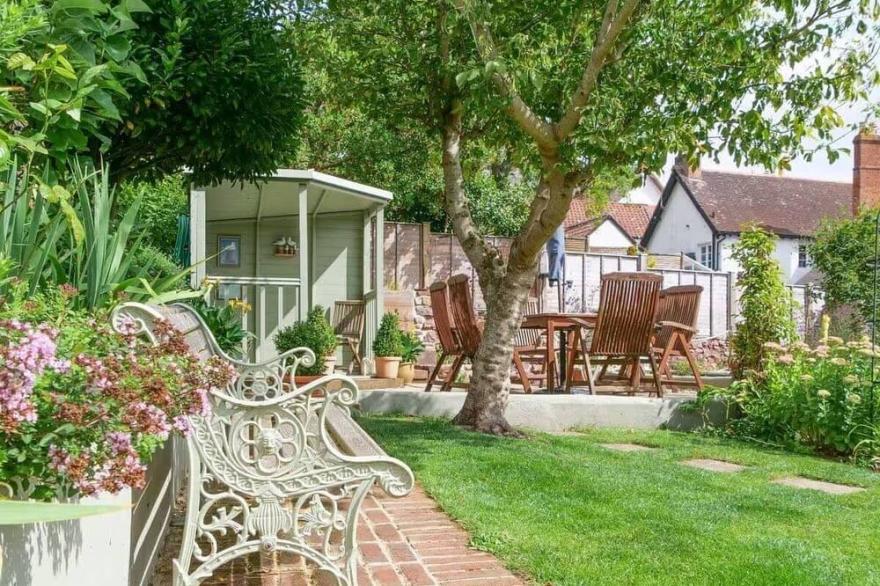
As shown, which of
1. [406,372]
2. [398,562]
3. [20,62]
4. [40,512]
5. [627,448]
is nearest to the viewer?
[40,512]

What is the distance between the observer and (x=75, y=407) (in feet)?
4.59

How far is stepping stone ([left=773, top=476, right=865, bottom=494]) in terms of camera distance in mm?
4742

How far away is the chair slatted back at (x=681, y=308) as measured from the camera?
863cm

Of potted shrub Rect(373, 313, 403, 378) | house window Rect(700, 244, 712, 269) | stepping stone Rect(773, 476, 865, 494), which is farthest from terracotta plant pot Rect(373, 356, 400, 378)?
house window Rect(700, 244, 712, 269)

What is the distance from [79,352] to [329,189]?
8672 mm

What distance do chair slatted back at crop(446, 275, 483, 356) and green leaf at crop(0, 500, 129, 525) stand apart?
6101 millimetres

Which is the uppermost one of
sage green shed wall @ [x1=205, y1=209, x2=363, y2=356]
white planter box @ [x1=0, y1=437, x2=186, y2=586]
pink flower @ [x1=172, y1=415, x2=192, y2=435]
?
sage green shed wall @ [x1=205, y1=209, x2=363, y2=356]

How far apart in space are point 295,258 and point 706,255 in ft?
59.6

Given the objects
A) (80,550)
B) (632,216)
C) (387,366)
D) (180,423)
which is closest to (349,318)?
(387,366)

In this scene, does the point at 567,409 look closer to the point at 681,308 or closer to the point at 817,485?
the point at 817,485

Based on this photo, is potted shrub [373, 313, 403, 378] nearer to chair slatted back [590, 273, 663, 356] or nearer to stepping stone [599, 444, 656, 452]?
chair slatted back [590, 273, 663, 356]

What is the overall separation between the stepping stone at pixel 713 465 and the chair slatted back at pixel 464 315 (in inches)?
81.9

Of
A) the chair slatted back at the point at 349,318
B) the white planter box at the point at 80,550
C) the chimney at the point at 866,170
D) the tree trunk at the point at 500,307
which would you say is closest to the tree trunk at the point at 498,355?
the tree trunk at the point at 500,307

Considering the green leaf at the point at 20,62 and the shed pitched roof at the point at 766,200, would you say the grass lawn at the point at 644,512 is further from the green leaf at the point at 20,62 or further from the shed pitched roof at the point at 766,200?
the shed pitched roof at the point at 766,200
